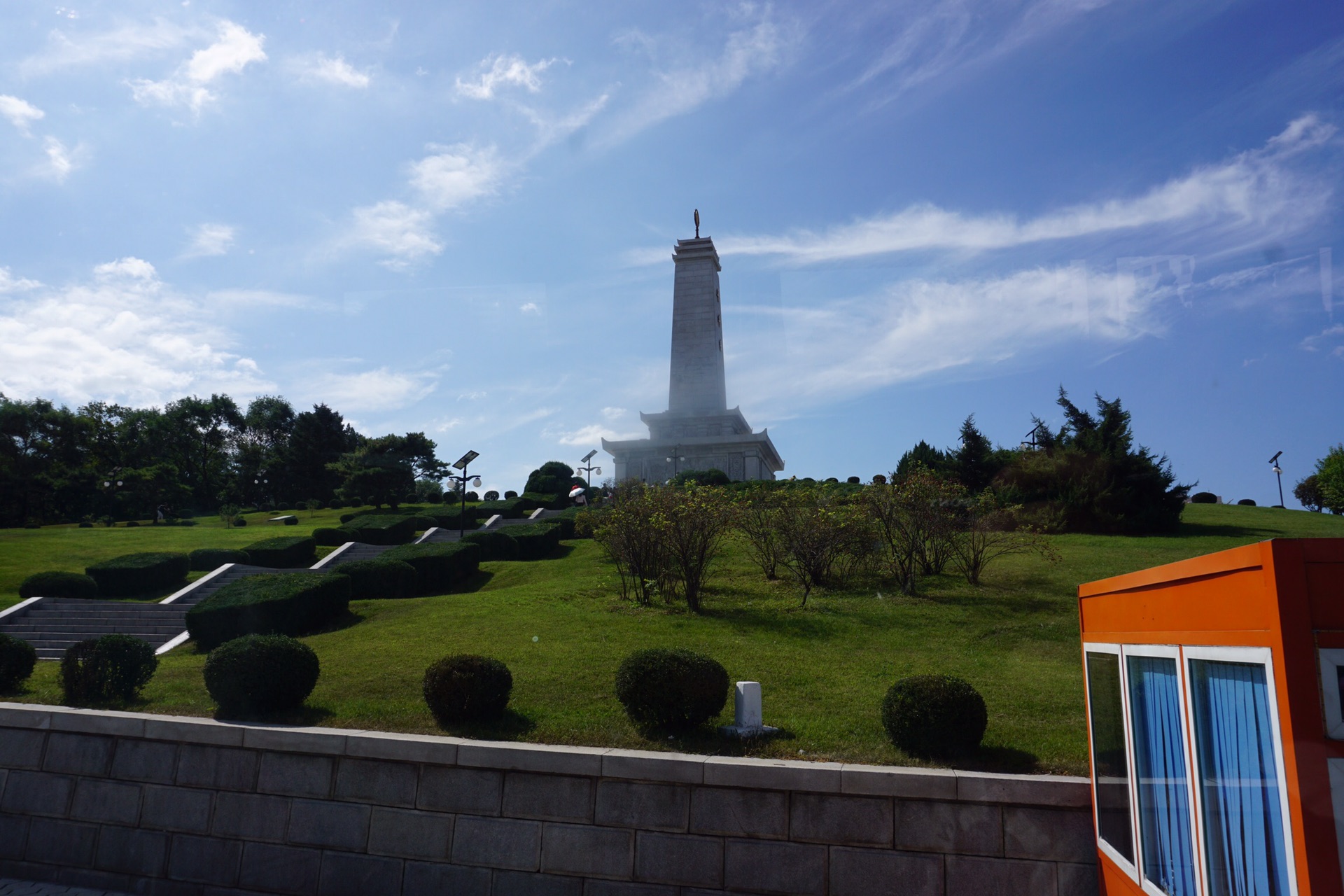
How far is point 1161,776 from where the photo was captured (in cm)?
374

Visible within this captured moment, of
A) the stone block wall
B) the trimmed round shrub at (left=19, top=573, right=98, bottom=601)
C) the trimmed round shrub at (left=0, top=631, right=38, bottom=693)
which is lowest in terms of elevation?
the stone block wall

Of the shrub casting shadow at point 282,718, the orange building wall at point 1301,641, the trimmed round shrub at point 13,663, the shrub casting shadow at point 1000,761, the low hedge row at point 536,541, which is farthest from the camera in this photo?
the low hedge row at point 536,541

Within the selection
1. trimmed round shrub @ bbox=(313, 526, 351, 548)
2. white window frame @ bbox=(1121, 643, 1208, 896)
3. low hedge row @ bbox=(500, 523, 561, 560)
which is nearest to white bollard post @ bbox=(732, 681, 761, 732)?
white window frame @ bbox=(1121, 643, 1208, 896)

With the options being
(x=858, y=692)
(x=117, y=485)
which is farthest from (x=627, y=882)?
(x=117, y=485)

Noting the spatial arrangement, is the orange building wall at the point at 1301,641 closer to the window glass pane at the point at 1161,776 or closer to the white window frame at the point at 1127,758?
the window glass pane at the point at 1161,776

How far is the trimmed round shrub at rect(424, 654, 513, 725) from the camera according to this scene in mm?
7020

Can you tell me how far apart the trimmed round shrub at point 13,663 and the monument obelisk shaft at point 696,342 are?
31937 millimetres

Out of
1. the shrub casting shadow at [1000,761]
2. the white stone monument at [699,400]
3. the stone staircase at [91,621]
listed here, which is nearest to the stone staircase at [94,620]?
the stone staircase at [91,621]

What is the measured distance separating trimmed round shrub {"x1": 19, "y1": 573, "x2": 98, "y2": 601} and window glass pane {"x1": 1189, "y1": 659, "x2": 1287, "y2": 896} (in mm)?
19836

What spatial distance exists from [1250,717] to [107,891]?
840 centimetres

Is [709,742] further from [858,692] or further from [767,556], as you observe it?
[767,556]

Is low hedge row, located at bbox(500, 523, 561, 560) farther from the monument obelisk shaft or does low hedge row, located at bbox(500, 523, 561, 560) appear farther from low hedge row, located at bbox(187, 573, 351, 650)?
the monument obelisk shaft

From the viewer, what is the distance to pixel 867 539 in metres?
14.5

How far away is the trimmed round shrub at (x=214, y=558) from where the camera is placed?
68.7 ft
